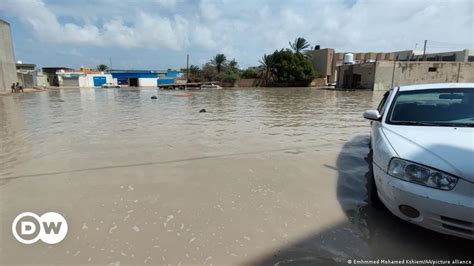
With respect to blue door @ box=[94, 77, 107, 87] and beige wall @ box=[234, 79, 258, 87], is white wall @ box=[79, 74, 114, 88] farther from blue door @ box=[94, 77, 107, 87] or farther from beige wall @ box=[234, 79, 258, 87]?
beige wall @ box=[234, 79, 258, 87]

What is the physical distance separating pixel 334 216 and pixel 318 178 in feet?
4.33

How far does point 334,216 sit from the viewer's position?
3332 mm

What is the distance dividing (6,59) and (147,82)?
32901 mm

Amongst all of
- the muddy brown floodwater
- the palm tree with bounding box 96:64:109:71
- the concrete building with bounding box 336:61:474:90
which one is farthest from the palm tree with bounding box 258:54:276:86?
the palm tree with bounding box 96:64:109:71

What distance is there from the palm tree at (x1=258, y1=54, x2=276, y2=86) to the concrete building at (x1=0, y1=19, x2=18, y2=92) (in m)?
40.7

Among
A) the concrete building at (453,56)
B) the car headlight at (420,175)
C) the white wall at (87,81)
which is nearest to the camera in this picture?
the car headlight at (420,175)

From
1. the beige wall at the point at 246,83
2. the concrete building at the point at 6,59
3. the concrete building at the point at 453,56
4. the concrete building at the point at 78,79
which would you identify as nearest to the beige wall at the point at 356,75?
the beige wall at the point at 246,83

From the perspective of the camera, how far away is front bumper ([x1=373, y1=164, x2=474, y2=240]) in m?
2.23

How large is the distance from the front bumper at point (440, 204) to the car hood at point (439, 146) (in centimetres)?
16

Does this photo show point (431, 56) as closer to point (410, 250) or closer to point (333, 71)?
point (333, 71)

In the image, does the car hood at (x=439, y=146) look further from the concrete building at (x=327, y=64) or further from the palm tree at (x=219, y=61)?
the palm tree at (x=219, y=61)

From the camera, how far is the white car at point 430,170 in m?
2.28

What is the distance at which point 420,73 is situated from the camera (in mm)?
35312

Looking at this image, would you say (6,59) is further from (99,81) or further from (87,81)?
(99,81)
